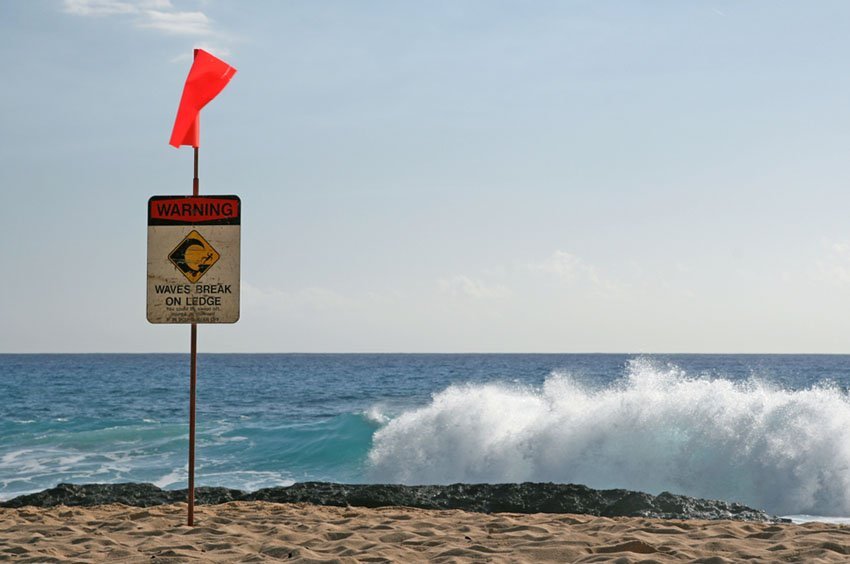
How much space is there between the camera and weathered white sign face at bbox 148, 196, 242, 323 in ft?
24.4

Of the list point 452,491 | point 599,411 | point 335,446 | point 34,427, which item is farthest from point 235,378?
point 452,491

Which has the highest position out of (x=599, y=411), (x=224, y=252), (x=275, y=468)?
(x=224, y=252)

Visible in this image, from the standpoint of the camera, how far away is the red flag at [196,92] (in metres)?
7.49

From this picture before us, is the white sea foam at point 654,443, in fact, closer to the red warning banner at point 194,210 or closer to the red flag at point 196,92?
the red warning banner at point 194,210

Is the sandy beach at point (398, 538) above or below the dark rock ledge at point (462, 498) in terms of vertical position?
above

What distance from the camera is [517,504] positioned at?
9.84 m

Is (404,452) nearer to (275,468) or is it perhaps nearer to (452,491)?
(275,468)

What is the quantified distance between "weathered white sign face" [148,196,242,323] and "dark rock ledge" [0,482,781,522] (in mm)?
3785

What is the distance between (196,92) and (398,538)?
14.7 ft

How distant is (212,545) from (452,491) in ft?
14.2

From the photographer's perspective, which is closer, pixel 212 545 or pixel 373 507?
pixel 212 545

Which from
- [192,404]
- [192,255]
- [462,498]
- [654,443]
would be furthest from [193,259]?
[654,443]

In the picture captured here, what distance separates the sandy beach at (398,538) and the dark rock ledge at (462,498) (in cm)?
129

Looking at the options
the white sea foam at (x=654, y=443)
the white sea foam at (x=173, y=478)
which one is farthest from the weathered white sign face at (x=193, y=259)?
the white sea foam at (x=654, y=443)
